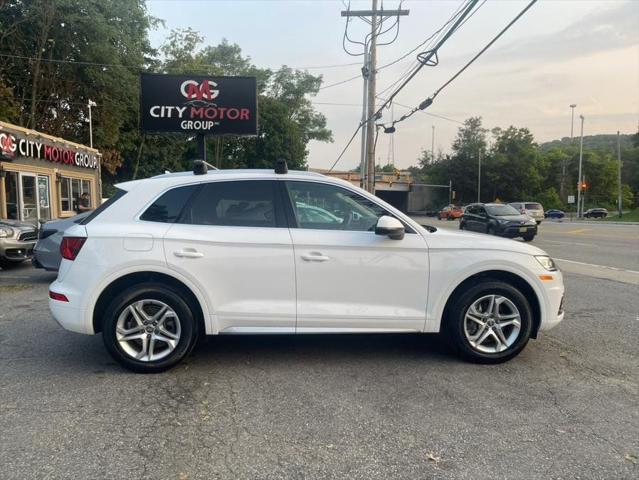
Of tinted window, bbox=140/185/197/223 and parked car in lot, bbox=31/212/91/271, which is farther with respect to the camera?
parked car in lot, bbox=31/212/91/271

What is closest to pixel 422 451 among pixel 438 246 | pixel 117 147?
pixel 438 246

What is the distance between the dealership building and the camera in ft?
52.1

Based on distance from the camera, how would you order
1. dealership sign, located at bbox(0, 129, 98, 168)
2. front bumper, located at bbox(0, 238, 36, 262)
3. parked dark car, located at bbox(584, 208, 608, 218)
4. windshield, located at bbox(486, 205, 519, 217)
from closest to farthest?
front bumper, located at bbox(0, 238, 36, 262)
dealership sign, located at bbox(0, 129, 98, 168)
windshield, located at bbox(486, 205, 519, 217)
parked dark car, located at bbox(584, 208, 608, 218)

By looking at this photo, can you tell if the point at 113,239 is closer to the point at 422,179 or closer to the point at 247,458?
the point at 247,458

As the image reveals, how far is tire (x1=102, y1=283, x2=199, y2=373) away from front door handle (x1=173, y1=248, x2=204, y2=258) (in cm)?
31

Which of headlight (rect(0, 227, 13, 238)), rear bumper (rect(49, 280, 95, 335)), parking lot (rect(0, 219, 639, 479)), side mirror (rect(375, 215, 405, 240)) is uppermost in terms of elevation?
side mirror (rect(375, 215, 405, 240))

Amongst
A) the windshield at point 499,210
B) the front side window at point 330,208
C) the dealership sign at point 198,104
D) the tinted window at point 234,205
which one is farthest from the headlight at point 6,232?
the windshield at point 499,210

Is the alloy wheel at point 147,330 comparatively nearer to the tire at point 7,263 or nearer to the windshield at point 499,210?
the tire at point 7,263

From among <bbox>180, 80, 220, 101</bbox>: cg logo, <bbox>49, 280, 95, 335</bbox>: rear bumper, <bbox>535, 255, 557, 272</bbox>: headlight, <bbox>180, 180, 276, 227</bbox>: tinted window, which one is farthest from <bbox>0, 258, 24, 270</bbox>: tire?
<bbox>535, 255, 557, 272</bbox>: headlight

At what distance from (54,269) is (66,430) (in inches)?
237

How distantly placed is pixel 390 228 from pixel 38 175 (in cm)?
1799

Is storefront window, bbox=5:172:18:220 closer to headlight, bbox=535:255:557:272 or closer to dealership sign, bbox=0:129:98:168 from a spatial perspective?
dealership sign, bbox=0:129:98:168

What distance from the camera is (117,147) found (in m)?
35.1

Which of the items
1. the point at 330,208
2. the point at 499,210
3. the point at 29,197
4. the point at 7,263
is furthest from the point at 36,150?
the point at 499,210
